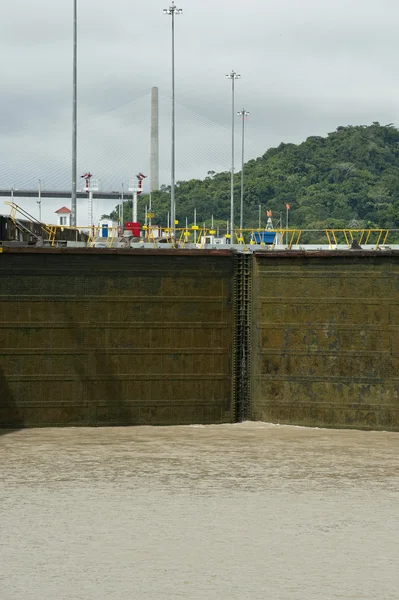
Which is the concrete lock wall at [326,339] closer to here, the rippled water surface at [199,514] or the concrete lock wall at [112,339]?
the rippled water surface at [199,514]

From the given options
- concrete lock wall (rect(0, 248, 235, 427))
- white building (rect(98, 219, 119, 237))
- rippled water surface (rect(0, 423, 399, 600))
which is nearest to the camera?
rippled water surface (rect(0, 423, 399, 600))

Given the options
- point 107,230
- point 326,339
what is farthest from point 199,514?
point 107,230

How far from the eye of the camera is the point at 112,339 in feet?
109

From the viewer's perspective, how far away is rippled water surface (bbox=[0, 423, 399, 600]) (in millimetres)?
17406

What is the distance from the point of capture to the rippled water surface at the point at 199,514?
57.1 feet

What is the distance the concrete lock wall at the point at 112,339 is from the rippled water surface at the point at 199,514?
77cm

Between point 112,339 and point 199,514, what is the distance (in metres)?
11.3

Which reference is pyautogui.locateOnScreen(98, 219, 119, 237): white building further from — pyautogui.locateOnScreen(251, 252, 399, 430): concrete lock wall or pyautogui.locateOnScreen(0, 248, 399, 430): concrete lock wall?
pyautogui.locateOnScreen(251, 252, 399, 430): concrete lock wall

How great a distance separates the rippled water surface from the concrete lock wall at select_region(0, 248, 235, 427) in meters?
0.77

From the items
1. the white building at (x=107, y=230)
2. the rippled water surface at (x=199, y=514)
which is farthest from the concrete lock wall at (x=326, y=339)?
the white building at (x=107, y=230)

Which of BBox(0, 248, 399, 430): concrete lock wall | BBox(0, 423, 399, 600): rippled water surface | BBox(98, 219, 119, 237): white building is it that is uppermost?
BBox(98, 219, 119, 237): white building

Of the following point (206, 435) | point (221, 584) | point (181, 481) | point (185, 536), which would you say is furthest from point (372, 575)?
point (206, 435)

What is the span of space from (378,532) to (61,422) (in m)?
14.2

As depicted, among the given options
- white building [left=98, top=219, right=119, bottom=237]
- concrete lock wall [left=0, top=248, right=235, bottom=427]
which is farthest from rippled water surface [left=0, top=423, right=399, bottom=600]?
white building [left=98, top=219, right=119, bottom=237]
